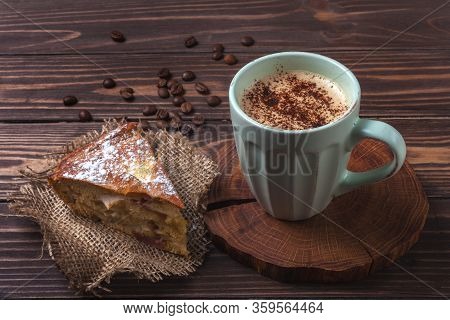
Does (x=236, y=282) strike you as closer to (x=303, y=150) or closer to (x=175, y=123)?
(x=303, y=150)

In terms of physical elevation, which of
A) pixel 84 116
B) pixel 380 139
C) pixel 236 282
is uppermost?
pixel 380 139

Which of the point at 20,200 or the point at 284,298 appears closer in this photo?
the point at 284,298

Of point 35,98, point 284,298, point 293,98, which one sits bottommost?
point 284,298

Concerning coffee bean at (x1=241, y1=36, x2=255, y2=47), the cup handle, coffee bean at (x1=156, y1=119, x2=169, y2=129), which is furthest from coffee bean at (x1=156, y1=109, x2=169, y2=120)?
the cup handle

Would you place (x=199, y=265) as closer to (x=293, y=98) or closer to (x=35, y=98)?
(x=293, y=98)

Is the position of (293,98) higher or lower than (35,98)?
higher

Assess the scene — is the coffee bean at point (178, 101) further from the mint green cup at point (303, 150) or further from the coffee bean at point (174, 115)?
the mint green cup at point (303, 150)

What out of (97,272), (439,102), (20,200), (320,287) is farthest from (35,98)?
(439,102)

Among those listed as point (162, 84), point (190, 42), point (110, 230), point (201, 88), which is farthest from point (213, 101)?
point (110, 230)
